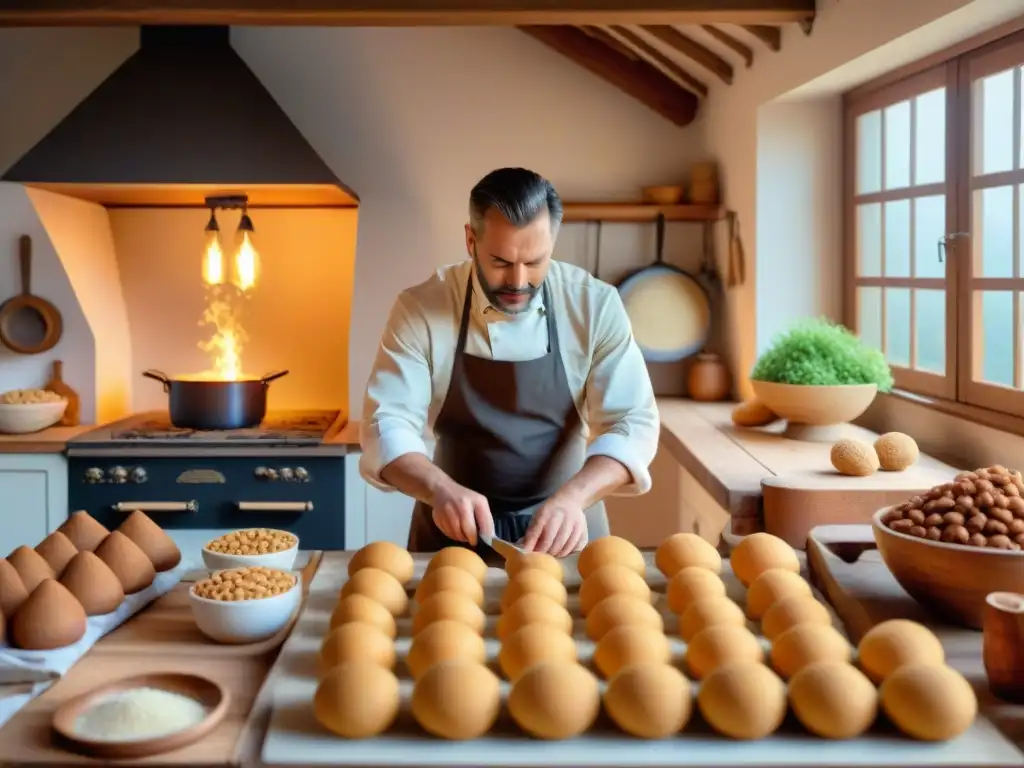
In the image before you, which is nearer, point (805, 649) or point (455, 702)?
point (455, 702)

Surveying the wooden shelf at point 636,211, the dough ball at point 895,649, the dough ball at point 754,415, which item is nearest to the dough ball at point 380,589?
the dough ball at point 895,649

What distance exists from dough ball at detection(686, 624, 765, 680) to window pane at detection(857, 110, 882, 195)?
7.19ft

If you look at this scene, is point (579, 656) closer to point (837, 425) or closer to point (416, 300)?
point (416, 300)

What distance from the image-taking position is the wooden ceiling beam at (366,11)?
284cm

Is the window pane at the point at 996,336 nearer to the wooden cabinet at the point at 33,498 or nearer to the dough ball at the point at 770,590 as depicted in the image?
the dough ball at the point at 770,590

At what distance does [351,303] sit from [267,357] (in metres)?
0.38

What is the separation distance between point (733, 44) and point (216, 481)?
6.87 ft

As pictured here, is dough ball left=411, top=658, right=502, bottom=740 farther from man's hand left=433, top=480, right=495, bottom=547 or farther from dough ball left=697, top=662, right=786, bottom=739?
man's hand left=433, top=480, right=495, bottom=547

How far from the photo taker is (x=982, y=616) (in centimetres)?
136

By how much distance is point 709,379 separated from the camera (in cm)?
370

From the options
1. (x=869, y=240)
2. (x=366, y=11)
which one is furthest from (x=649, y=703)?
(x=869, y=240)

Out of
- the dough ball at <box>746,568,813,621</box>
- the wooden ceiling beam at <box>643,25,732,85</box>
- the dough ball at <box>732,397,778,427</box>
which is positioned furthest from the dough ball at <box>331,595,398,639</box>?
the wooden ceiling beam at <box>643,25,732,85</box>

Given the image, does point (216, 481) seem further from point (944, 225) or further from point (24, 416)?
point (944, 225)

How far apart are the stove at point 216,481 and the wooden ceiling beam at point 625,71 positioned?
162cm
